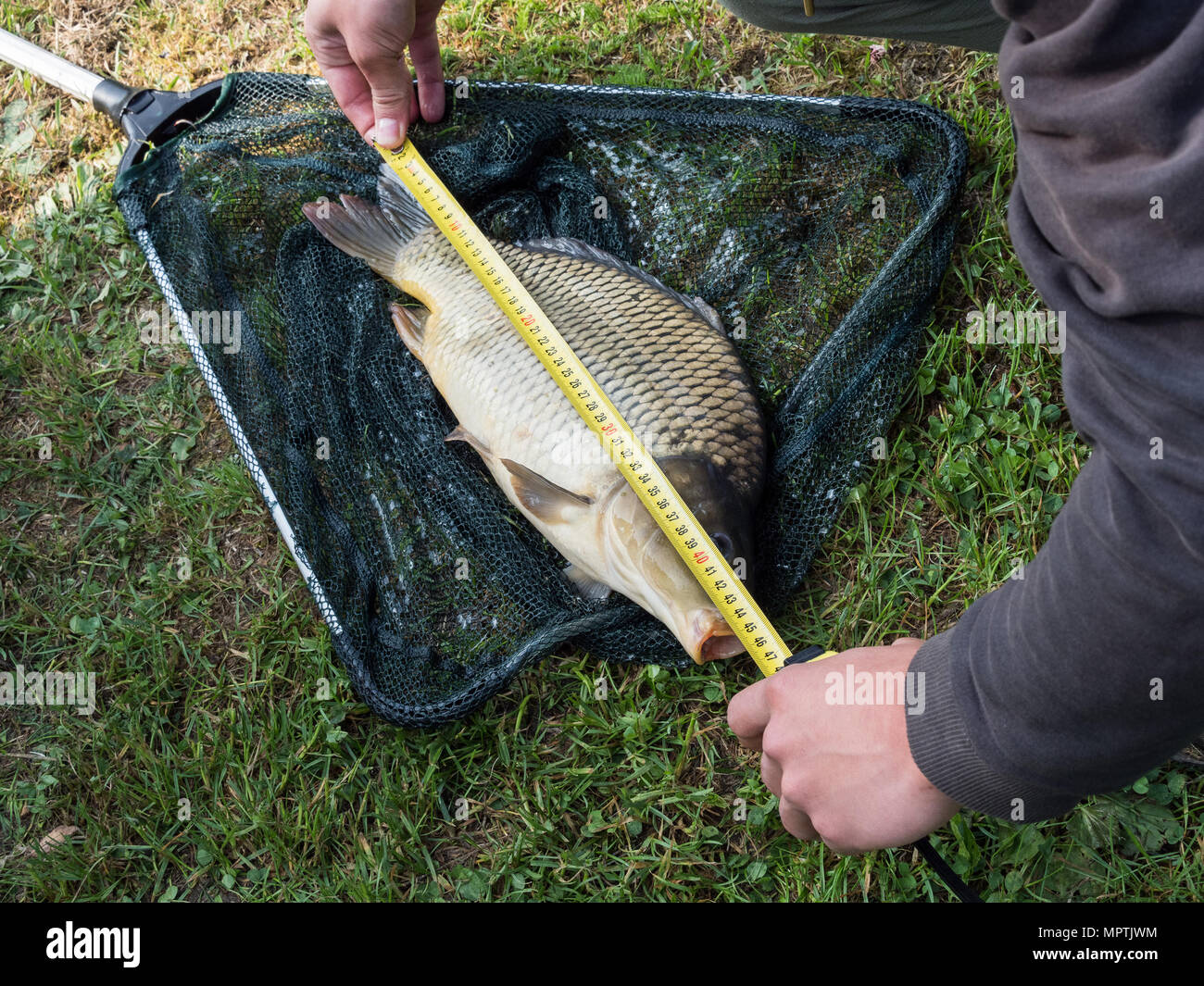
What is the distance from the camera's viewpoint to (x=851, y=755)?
1.33 m

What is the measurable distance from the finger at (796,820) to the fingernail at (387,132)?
72.6 inches

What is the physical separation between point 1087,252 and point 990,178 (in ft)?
5.33

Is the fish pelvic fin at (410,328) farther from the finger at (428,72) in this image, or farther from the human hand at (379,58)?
the finger at (428,72)

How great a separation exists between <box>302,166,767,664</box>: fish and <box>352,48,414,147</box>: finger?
0.55ft

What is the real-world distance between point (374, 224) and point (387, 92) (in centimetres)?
34

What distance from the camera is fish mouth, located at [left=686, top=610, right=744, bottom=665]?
1818mm

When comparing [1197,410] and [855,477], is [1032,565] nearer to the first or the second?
[1197,410]

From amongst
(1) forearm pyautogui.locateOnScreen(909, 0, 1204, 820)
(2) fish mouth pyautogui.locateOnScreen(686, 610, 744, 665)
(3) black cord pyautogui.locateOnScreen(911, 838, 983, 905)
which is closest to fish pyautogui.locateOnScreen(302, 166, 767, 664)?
(2) fish mouth pyautogui.locateOnScreen(686, 610, 744, 665)

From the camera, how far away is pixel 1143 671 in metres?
1.07

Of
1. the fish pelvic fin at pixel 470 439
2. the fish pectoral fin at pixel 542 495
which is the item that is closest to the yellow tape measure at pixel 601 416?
the fish pectoral fin at pixel 542 495

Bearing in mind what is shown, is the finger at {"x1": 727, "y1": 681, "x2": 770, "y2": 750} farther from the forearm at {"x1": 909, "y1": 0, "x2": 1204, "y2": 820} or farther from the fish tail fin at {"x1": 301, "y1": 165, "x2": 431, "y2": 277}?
the fish tail fin at {"x1": 301, "y1": 165, "x2": 431, "y2": 277}

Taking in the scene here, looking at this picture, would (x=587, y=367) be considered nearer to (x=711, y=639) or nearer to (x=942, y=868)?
(x=711, y=639)
